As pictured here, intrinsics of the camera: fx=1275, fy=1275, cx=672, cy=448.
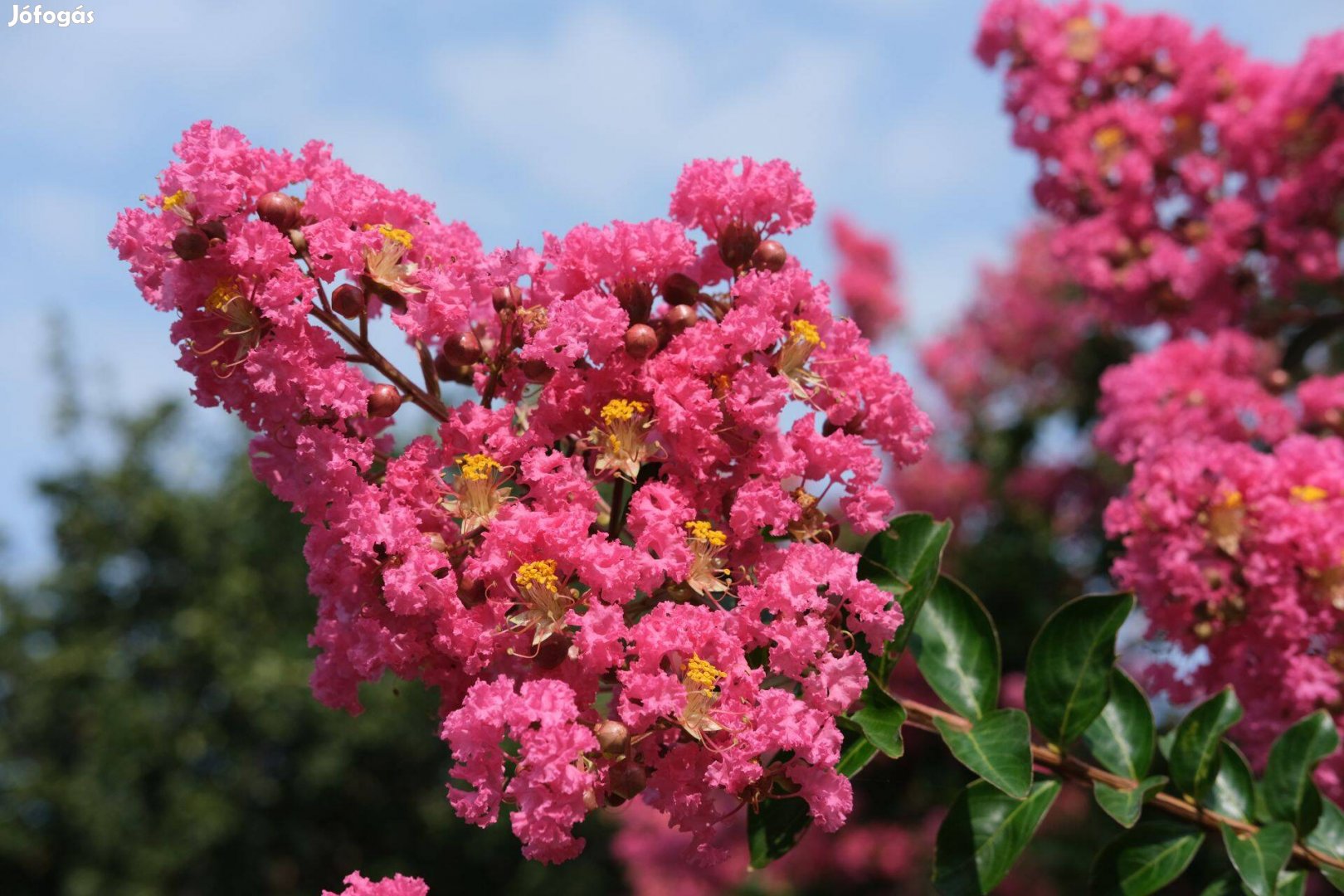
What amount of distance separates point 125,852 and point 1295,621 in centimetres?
1472

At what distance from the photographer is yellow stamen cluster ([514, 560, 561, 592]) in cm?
143

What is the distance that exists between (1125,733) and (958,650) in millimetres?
351

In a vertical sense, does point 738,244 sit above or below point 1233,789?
above

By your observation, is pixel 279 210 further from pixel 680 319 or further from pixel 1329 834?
pixel 1329 834

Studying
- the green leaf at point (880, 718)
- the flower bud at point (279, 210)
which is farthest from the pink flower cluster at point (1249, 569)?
the flower bud at point (279, 210)

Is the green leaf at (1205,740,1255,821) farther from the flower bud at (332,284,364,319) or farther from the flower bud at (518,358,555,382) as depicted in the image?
the flower bud at (332,284,364,319)

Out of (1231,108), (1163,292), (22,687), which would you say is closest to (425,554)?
(1163,292)

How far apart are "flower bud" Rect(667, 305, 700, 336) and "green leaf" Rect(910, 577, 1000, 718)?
1.98 ft

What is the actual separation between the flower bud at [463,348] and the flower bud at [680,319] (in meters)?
0.25

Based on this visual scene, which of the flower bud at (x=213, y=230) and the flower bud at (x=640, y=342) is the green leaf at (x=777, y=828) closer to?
the flower bud at (x=640, y=342)

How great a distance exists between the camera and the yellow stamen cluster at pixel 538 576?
4.69 ft

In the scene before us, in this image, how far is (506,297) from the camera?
5.16 ft

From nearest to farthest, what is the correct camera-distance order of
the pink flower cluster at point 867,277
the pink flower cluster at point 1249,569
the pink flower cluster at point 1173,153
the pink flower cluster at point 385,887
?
the pink flower cluster at point 385,887 → the pink flower cluster at point 1249,569 → the pink flower cluster at point 1173,153 → the pink flower cluster at point 867,277

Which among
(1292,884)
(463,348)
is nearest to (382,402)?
(463,348)
